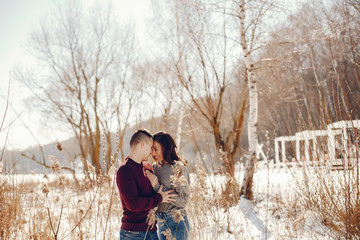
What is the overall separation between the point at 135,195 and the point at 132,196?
2 centimetres

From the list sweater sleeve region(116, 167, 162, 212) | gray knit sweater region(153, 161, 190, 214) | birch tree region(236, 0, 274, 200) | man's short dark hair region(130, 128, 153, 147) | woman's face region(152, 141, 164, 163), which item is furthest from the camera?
birch tree region(236, 0, 274, 200)

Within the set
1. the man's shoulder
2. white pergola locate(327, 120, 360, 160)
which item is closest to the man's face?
the man's shoulder

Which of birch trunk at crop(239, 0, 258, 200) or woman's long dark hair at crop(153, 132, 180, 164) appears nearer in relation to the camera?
woman's long dark hair at crop(153, 132, 180, 164)

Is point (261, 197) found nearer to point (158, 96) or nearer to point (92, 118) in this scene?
point (158, 96)

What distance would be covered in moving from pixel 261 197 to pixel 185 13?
17.2ft

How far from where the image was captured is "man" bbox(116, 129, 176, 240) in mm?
1936

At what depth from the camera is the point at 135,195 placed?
6.42 ft

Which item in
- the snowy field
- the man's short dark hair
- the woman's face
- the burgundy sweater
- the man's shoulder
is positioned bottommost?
the snowy field

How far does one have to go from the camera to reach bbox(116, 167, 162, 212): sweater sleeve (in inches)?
75.4

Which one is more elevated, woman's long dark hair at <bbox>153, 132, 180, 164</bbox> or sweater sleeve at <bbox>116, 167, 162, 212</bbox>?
woman's long dark hair at <bbox>153, 132, 180, 164</bbox>

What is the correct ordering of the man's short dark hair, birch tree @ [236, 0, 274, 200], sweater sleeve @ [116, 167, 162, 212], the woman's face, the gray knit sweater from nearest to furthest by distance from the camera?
sweater sleeve @ [116, 167, 162, 212], the gray knit sweater, the man's short dark hair, the woman's face, birch tree @ [236, 0, 274, 200]

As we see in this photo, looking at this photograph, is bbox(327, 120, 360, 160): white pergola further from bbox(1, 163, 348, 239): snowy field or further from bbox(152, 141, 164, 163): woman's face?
bbox(152, 141, 164, 163): woman's face

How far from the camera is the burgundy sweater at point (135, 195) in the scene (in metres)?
1.93

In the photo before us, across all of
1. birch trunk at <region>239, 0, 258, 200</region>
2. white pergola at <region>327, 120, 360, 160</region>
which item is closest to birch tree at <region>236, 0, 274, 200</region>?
birch trunk at <region>239, 0, 258, 200</region>
